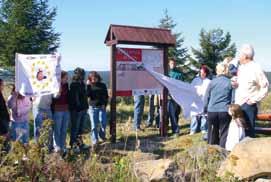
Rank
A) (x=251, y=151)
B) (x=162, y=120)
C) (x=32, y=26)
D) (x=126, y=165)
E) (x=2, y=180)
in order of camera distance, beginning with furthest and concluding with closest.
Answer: (x=32, y=26) → (x=162, y=120) → (x=251, y=151) → (x=126, y=165) → (x=2, y=180)

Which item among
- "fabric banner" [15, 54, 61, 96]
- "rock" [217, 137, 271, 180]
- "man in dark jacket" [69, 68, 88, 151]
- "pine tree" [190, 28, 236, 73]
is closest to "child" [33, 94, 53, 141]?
"fabric banner" [15, 54, 61, 96]

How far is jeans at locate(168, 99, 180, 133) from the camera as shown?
38.7 ft

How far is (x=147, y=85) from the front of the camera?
11289mm

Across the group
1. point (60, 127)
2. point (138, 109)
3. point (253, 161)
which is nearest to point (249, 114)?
point (253, 161)

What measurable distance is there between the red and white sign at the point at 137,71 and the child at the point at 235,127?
3163 millimetres

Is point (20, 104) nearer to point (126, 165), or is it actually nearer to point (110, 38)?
point (110, 38)

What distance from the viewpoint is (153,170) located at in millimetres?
5750

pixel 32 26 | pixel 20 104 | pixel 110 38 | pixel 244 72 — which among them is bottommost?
pixel 20 104

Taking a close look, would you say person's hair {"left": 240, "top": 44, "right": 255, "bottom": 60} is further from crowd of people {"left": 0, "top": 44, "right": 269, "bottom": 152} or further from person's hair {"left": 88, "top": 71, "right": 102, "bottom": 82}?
person's hair {"left": 88, "top": 71, "right": 102, "bottom": 82}

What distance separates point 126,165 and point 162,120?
21.1 feet

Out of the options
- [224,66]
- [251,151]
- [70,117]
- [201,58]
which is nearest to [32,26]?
[201,58]

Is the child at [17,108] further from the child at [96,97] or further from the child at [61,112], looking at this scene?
the child at [96,97]

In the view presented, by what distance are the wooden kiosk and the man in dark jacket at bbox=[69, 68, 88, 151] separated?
1097 mm

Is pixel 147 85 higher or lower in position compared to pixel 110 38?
lower
